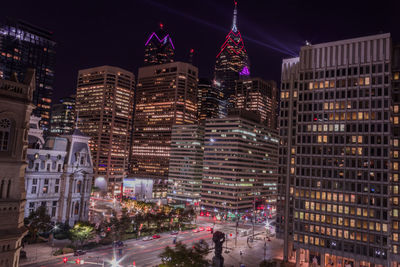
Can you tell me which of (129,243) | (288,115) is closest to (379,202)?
(288,115)

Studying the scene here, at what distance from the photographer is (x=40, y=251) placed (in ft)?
243

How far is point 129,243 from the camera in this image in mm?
87062

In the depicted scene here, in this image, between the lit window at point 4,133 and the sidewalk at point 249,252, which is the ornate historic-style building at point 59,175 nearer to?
the sidewalk at point 249,252

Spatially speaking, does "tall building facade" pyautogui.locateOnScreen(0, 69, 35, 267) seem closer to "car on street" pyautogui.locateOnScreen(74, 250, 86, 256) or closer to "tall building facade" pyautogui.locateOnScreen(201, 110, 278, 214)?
"car on street" pyautogui.locateOnScreen(74, 250, 86, 256)

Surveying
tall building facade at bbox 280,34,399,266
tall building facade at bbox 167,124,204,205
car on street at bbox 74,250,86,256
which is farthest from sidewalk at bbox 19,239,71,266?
tall building facade at bbox 167,124,204,205

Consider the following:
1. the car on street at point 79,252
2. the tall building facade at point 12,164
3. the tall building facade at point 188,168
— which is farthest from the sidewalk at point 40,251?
the tall building facade at point 188,168

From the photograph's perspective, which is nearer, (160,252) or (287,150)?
(160,252)

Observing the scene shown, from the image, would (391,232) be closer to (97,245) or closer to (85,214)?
(97,245)

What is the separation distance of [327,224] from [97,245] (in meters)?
63.1

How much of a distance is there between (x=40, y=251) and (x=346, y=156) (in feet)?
273

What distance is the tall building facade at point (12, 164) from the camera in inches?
1118

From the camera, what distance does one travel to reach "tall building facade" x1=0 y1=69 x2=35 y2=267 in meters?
28.4

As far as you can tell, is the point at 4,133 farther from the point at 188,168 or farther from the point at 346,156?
the point at 188,168

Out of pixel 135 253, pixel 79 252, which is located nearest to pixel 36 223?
pixel 79 252
